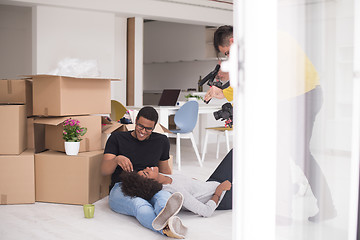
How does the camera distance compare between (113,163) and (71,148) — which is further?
(71,148)

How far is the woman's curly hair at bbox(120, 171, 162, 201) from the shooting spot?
304 centimetres

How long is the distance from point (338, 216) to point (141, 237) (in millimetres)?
1725

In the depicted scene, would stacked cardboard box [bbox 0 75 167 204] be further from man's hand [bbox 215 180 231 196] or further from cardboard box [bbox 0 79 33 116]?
man's hand [bbox 215 180 231 196]

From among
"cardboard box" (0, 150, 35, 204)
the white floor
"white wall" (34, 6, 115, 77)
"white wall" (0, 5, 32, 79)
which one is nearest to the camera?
the white floor

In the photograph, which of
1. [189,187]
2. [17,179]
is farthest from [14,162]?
[189,187]

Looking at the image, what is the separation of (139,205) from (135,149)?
52 centimetres

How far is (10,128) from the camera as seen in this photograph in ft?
11.5

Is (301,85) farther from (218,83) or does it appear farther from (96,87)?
(96,87)

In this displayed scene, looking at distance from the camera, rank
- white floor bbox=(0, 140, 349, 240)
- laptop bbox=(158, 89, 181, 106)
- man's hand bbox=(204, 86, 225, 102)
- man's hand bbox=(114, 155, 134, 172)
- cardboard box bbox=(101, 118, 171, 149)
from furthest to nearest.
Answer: laptop bbox=(158, 89, 181, 106) < cardboard box bbox=(101, 118, 171, 149) < man's hand bbox=(114, 155, 134, 172) < man's hand bbox=(204, 86, 225, 102) < white floor bbox=(0, 140, 349, 240)

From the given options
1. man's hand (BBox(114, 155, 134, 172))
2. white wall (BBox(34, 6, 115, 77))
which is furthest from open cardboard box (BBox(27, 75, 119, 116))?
white wall (BBox(34, 6, 115, 77))

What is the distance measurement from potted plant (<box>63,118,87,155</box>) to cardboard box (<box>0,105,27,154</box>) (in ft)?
1.12

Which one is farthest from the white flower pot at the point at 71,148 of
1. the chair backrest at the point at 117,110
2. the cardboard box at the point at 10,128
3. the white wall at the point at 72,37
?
the white wall at the point at 72,37

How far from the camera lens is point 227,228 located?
2959 millimetres

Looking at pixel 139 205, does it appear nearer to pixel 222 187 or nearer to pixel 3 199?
pixel 222 187
